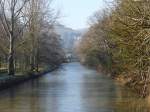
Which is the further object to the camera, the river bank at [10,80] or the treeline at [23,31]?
the treeline at [23,31]

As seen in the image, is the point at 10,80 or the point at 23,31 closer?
the point at 10,80

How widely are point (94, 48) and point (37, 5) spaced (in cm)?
1701

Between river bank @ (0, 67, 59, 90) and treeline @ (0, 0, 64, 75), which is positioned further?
treeline @ (0, 0, 64, 75)

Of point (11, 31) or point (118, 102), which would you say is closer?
point (118, 102)

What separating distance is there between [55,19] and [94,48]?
37.6 ft

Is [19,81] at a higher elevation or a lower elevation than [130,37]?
lower

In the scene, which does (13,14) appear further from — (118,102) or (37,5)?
(118,102)

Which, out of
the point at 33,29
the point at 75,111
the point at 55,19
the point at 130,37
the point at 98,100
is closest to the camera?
the point at 75,111

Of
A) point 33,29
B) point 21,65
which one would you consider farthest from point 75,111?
point 21,65

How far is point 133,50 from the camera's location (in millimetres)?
29547

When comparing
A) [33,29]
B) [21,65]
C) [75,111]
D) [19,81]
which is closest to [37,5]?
[33,29]

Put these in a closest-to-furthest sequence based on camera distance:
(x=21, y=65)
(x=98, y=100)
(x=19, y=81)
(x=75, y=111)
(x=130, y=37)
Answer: (x=75, y=111), (x=130, y=37), (x=98, y=100), (x=19, y=81), (x=21, y=65)

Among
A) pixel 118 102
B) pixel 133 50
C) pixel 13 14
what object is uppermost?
pixel 13 14

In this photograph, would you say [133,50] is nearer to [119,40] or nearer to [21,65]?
[119,40]
